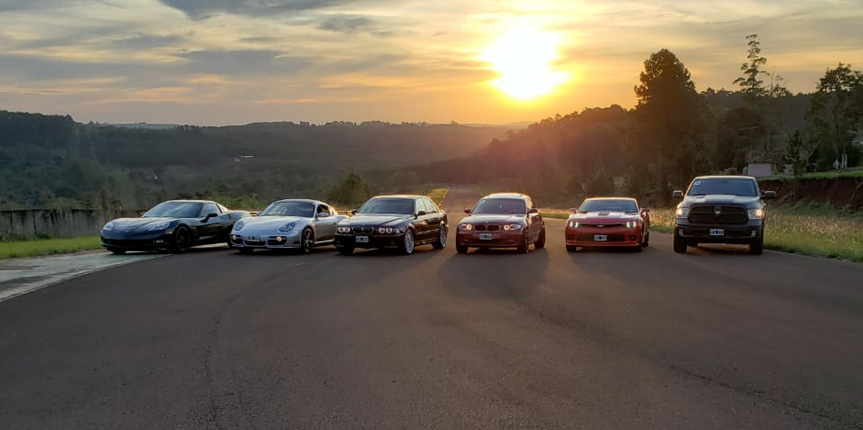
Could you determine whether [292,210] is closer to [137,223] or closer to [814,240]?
[137,223]

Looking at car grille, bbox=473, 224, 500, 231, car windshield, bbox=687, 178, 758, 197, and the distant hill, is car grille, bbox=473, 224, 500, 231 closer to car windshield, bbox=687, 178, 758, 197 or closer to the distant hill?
car windshield, bbox=687, 178, 758, 197

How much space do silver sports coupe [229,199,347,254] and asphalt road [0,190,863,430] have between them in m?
5.74

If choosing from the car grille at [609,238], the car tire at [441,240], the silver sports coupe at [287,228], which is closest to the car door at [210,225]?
the silver sports coupe at [287,228]

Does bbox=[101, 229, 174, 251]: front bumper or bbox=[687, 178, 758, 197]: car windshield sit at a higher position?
bbox=[687, 178, 758, 197]: car windshield

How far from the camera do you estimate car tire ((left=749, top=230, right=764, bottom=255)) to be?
1918 centimetres

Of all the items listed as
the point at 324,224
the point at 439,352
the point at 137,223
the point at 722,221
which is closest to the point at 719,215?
the point at 722,221

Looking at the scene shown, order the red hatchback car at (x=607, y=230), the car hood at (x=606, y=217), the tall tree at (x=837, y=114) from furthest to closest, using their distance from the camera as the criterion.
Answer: the tall tree at (x=837, y=114) → the car hood at (x=606, y=217) → the red hatchback car at (x=607, y=230)

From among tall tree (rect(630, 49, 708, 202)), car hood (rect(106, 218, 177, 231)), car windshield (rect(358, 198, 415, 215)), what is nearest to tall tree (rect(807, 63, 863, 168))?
tall tree (rect(630, 49, 708, 202))

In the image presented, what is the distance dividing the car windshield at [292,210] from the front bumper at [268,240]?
1.48 metres

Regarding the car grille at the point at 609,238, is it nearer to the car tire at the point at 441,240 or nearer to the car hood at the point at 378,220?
the car tire at the point at 441,240

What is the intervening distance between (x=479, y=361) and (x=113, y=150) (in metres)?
92.3

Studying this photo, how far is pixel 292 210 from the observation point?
2236 centimetres

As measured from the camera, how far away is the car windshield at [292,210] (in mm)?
22141

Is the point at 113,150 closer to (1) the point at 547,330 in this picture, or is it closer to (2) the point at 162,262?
(2) the point at 162,262
